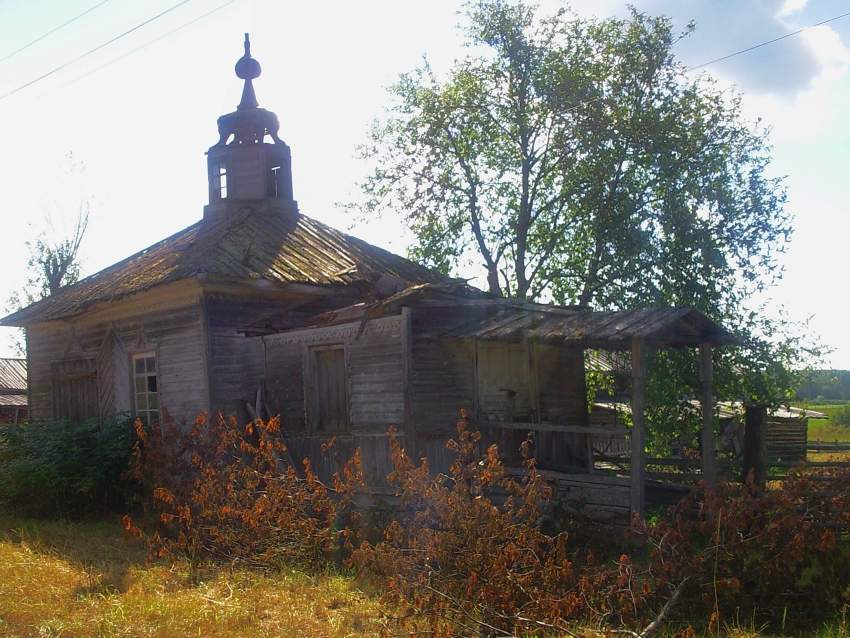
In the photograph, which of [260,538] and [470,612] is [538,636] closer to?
[470,612]

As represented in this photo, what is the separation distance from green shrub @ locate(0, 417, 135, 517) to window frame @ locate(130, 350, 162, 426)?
1.00 meters

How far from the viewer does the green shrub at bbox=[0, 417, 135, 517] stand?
12.4m

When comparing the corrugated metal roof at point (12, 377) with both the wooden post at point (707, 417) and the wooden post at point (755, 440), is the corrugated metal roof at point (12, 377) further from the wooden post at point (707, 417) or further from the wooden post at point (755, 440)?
the wooden post at point (755, 440)

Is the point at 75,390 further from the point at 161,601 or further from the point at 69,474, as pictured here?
the point at 161,601

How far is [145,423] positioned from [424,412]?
5.95 metres

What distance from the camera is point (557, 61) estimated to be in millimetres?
18844

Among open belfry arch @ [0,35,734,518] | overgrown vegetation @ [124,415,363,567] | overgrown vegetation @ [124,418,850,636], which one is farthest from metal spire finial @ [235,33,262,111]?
overgrown vegetation @ [124,418,850,636]

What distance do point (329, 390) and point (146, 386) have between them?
4.31 metres

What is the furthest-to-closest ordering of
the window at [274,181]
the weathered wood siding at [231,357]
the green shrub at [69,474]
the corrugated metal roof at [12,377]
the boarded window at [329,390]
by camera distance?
the corrugated metal roof at [12,377], the window at [274,181], the weathered wood siding at [231,357], the green shrub at [69,474], the boarded window at [329,390]

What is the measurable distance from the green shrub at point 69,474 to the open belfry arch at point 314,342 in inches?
43.3

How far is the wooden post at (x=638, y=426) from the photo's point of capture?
905cm

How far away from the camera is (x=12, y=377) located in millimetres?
34875

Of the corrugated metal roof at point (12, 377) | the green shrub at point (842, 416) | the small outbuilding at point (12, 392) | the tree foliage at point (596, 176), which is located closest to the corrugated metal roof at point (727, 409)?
the tree foliage at point (596, 176)

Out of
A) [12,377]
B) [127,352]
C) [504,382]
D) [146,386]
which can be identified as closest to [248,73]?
[127,352]
